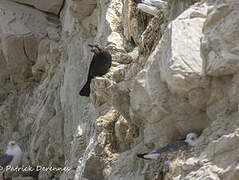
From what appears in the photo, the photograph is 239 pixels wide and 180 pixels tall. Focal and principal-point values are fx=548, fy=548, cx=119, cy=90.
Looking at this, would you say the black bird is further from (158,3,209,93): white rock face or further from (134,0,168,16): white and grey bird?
(158,3,209,93): white rock face

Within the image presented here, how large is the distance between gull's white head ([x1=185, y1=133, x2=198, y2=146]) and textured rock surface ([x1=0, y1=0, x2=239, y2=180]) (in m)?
0.11

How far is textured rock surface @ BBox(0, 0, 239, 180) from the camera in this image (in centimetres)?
375

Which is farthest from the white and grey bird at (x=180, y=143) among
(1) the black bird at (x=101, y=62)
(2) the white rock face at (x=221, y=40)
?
(1) the black bird at (x=101, y=62)

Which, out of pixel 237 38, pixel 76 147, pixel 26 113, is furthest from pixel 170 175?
pixel 26 113

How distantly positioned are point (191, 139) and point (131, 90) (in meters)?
1.07

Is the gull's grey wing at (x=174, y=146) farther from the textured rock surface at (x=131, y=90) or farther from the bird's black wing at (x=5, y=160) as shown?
the bird's black wing at (x=5, y=160)

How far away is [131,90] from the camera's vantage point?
16.1 feet

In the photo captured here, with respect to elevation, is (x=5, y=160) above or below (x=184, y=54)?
below

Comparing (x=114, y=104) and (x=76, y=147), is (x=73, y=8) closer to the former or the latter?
(x=76, y=147)

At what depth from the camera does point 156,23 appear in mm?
5699

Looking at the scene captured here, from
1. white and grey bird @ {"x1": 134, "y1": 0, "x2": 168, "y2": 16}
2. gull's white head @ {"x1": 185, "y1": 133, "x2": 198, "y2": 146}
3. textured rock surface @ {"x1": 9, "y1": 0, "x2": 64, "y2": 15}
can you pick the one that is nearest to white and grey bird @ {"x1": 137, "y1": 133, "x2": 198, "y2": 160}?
gull's white head @ {"x1": 185, "y1": 133, "x2": 198, "y2": 146}

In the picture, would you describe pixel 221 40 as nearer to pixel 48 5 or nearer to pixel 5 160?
pixel 5 160

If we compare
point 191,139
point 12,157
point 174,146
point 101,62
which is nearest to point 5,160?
point 12,157

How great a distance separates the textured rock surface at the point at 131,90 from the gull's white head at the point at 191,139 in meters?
0.11
